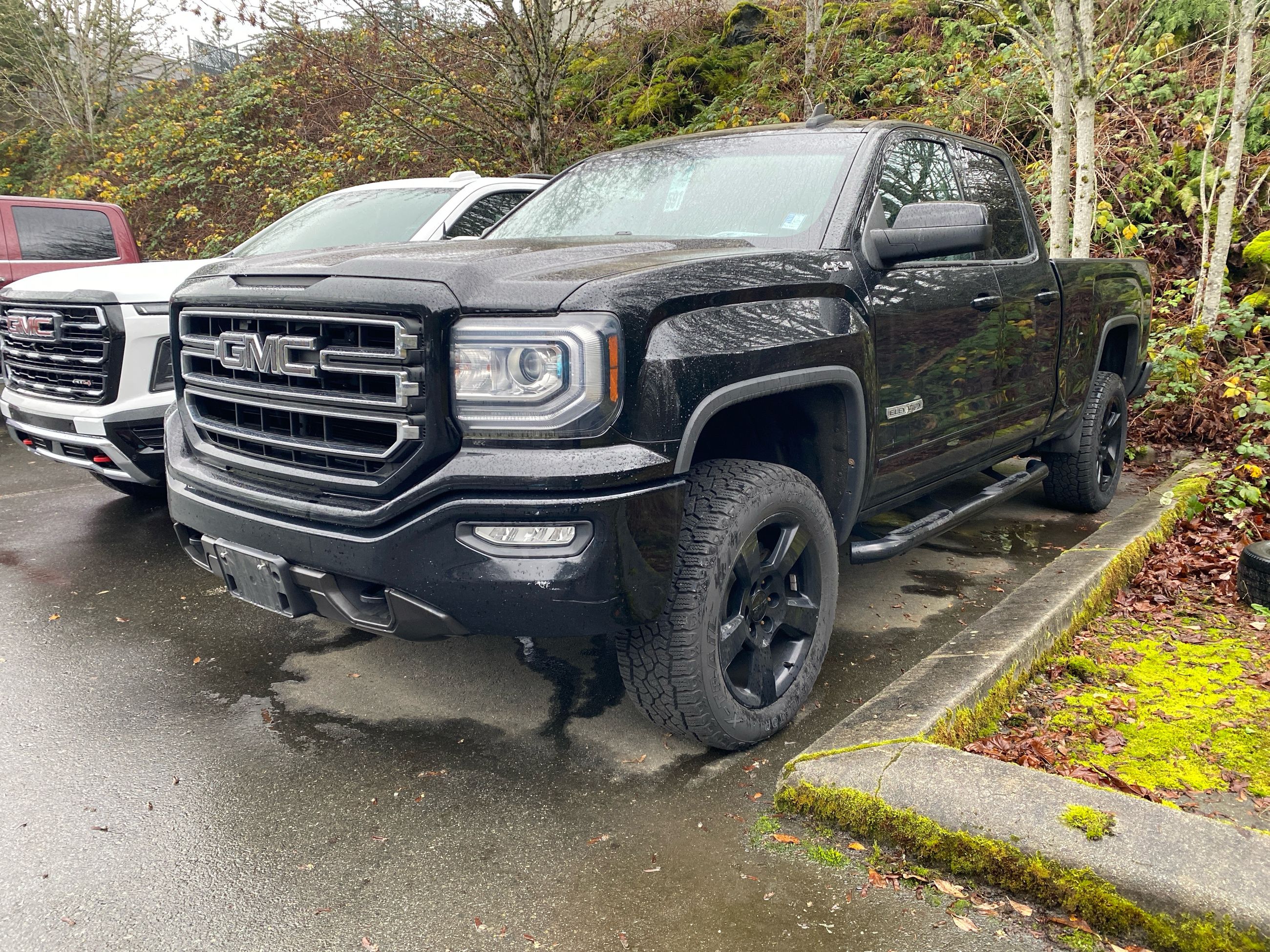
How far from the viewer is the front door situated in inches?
130

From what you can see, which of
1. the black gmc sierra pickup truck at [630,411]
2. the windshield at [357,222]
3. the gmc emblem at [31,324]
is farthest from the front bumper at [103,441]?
the black gmc sierra pickup truck at [630,411]

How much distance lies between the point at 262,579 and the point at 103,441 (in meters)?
2.60

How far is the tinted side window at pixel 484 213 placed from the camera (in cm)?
568

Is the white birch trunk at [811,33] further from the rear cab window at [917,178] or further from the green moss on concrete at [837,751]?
the green moss on concrete at [837,751]

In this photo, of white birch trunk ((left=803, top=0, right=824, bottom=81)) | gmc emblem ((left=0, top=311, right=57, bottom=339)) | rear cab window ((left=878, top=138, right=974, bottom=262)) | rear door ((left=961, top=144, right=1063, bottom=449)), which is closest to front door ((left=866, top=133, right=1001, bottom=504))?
rear cab window ((left=878, top=138, right=974, bottom=262))

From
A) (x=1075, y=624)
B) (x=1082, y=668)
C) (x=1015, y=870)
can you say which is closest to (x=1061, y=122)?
(x=1075, y=624)

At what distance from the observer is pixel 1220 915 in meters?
1.93

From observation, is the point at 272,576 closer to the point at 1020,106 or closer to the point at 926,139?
the point at 926,139

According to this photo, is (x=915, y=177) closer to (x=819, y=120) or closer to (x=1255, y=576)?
(x=819, y=120)

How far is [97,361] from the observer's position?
4766 mm

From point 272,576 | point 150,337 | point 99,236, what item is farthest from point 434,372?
point 99,236

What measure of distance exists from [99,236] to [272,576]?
789cm

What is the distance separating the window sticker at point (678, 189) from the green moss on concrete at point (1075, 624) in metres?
2.02

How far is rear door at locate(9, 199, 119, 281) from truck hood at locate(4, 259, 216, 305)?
12.3 ft
